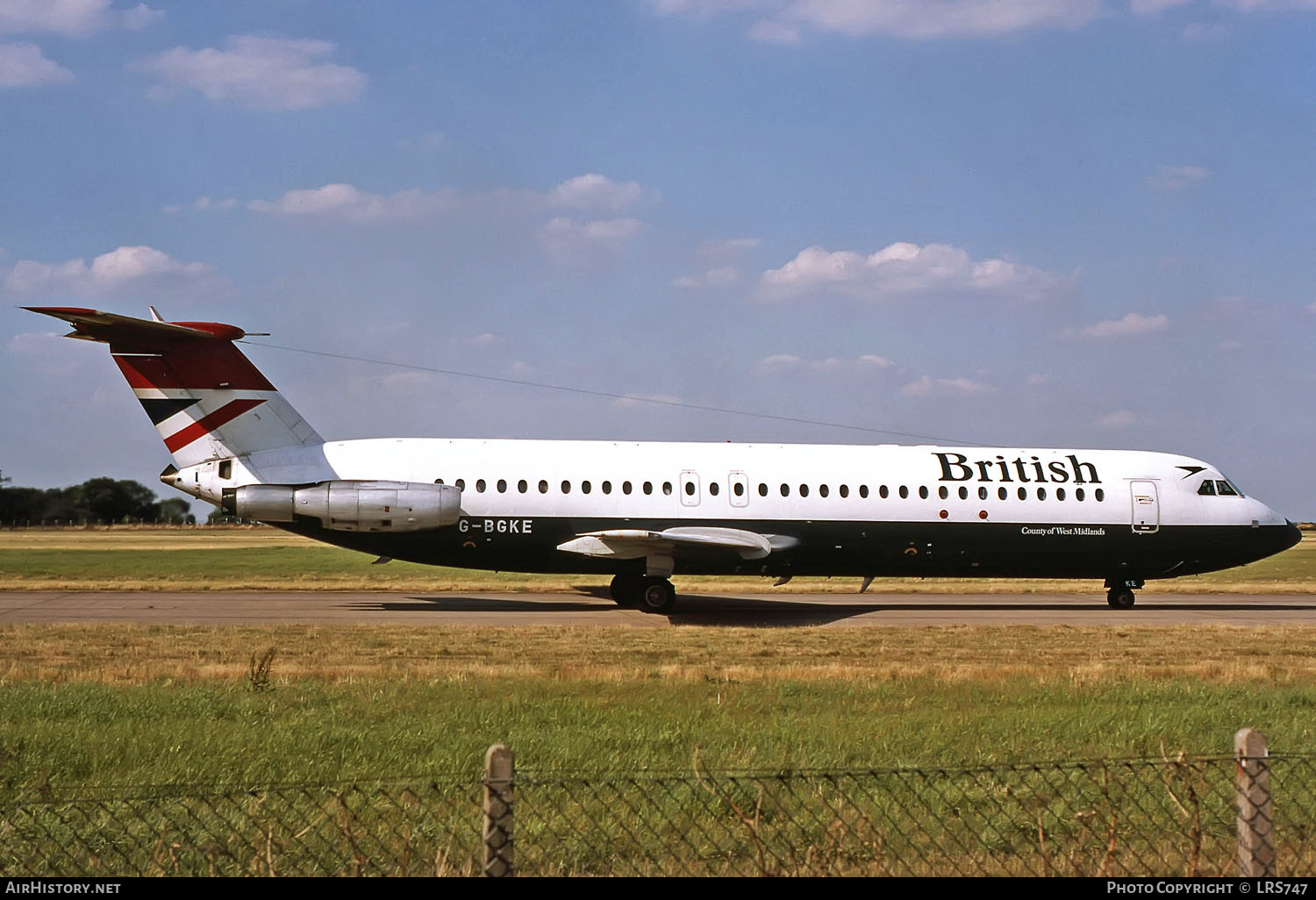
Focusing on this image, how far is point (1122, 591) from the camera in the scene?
28000 mm

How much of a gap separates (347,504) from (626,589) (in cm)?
651

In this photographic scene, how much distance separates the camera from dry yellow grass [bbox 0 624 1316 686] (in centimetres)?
1470

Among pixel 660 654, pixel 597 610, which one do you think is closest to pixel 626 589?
pixel 597 610

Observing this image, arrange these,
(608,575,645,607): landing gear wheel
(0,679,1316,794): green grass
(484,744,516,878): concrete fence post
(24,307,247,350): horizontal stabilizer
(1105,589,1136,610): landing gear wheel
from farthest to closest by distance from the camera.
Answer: (1105,589,1136,610): landing gear wheel → (608,575,645,607): landing gear wheel → (24,307,247,350): horizontal stabilizer → (0,679,1316,794): green grass → (484,744,516,878): concrete fence post

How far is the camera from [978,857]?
6.91m

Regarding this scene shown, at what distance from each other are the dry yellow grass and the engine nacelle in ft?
12.6

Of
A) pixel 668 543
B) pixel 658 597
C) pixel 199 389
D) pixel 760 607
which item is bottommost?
pixel 760 607

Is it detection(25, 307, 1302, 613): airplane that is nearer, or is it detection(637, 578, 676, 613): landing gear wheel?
detection(25, 307, 1302, 613): airplane

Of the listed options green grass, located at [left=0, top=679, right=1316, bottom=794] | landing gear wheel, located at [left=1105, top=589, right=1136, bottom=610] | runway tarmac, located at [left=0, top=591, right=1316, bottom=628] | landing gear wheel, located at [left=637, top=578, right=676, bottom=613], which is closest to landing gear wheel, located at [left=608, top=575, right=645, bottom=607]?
runway tarmac, located at [left=0, top=591, right=1316, bottom=628]

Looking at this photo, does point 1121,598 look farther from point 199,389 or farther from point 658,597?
point 199,389

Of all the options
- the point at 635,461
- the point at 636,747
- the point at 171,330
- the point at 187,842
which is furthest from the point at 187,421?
the point at 187,842

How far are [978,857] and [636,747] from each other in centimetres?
366

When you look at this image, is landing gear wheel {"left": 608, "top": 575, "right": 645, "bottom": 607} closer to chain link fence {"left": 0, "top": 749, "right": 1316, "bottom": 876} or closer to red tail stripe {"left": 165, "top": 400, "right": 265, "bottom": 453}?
red tail stripe {"left": 165, "top": 400, "right": 265, "bottom": 453}

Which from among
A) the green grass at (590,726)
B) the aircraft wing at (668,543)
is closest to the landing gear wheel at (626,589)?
the aircraft wing at (668,543)
